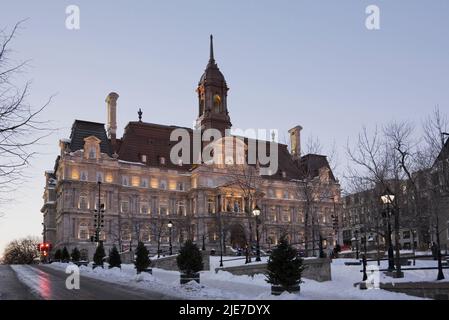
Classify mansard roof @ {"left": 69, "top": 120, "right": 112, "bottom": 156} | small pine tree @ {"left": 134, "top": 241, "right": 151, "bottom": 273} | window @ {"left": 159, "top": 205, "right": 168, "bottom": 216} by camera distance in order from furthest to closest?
window @ {"left": 159, "top": 205, "right": 168, "bottom": 216} < mansard roof @ {"left": 69, "top": 120, "right": 112, "bottom": 156} < small pine tree @ {"left": 134, "top": 241, "right": 151, "bottom": 273}

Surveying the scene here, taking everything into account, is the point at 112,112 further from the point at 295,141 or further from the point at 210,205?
the point at 295,141

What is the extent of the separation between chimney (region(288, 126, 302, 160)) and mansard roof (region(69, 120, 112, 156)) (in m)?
42.9

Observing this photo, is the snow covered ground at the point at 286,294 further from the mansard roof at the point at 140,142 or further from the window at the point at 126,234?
the mansard roof at the point at 140,142

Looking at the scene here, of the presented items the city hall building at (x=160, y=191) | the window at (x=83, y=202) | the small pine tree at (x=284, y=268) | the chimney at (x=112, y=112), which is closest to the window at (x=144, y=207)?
the city hall building at (x=160, y=191)

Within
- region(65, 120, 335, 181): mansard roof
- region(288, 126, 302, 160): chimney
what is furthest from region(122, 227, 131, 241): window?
region(288, 126, 302, 160): chimney

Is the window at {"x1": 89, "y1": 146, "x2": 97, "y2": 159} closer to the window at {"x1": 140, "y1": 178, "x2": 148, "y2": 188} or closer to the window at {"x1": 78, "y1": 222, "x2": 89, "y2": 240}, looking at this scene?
the window at {"x1": 140, "y1": 178, "x2": 148, "y2": 188}

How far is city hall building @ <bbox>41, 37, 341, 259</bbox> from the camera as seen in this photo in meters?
87.5

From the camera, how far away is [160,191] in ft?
321

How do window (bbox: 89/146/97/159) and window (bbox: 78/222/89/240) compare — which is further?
window (bbox: 89/146/97/159)

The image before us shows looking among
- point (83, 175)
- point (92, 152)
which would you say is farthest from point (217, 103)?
point (83, 175)

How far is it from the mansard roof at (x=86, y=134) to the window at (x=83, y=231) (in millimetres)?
13027
